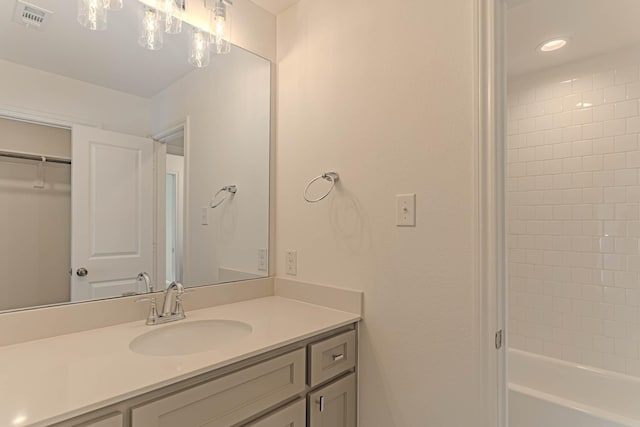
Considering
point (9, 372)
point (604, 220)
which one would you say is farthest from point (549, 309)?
point (9, 372)

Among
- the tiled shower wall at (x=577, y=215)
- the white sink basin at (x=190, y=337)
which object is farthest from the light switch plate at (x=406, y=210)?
the tiled shower wall at (x=577, y=215)

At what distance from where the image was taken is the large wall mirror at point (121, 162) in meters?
1.11

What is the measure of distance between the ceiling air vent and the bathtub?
2846mm

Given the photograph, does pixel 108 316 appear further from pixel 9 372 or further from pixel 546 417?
pixel 546 417

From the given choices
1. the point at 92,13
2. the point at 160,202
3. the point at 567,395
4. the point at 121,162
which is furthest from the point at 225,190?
the point at 567,395

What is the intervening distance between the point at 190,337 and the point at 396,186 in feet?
Answer: 3.26

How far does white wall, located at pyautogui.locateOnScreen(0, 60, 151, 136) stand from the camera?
1.09 meters

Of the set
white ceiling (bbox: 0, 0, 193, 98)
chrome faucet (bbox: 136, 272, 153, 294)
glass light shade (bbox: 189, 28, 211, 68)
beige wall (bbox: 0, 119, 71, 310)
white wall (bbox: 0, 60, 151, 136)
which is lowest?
chrome faucet (bbox: 136, 272, 153, 294)

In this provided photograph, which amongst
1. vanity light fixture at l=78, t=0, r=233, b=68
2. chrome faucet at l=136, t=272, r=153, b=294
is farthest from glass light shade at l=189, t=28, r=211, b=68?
chrome faucet at l=136, t=272, r=153, b=294

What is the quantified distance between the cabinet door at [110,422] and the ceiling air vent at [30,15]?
125 centimetres

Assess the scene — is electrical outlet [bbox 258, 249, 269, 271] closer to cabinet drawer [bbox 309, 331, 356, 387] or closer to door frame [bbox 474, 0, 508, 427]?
cabinet drawer [bbox 309, 331, 356, 387]

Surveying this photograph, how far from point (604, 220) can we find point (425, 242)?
5.60ft

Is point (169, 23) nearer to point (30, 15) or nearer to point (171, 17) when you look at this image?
point (171, 17)

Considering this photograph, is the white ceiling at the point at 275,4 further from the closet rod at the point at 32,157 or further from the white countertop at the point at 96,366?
the white countertop at the point at 96,366
